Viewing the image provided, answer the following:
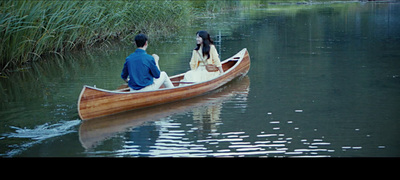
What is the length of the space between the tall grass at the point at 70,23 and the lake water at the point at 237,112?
1.41 ft

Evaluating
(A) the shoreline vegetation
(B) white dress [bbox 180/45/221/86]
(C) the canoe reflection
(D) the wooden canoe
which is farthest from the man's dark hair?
(A) the shoreline vegetation

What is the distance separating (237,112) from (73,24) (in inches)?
242

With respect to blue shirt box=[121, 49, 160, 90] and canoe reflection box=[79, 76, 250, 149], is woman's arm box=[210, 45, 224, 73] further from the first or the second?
blue shirt box=[121, 49, 160, 90]

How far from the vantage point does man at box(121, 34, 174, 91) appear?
7.00m

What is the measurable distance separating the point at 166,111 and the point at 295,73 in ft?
11.4

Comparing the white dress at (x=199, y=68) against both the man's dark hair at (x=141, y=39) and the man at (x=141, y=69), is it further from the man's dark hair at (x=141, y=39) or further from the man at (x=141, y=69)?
the man's dark hair at (x=141, y=39)

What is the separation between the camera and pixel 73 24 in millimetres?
12031

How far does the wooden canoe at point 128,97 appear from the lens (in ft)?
21.4

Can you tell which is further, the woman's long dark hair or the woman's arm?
the woman's arm

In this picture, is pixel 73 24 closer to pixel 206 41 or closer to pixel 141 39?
pixel 206 41

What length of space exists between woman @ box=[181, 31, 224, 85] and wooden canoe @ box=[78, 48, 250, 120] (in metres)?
0.18

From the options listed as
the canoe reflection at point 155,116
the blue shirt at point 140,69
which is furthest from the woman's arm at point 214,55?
the blue shirt at point 140,69

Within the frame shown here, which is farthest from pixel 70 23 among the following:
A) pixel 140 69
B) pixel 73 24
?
pixel 140 69

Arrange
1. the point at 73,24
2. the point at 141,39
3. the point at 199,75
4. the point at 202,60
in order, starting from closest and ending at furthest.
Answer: the point at 141,39
the point at 202,60
the point at 199,75
the point at 73,24
